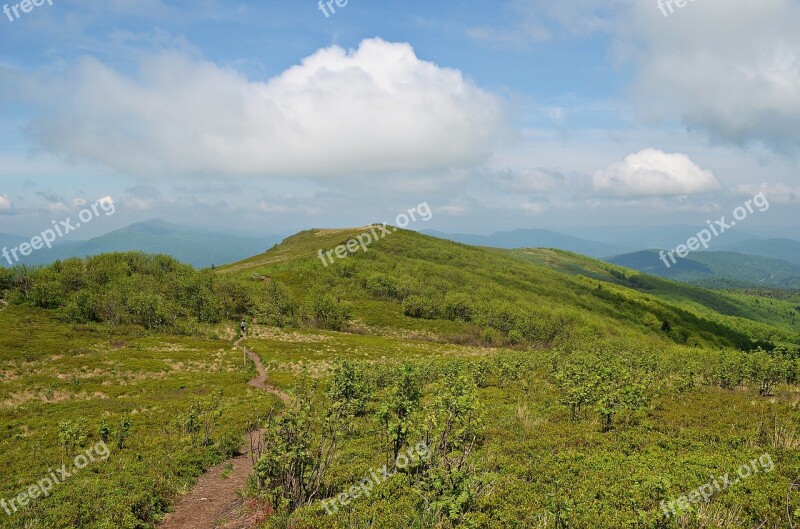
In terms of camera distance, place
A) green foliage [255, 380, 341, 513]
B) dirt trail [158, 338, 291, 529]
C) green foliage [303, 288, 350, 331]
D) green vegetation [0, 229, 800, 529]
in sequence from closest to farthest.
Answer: green vegetation [0, 229, 800, 529], green foliage [255, 380, 341, 513], dirt trail [158, 338, 291, 529], green foliage [303, 288, 350, 331]

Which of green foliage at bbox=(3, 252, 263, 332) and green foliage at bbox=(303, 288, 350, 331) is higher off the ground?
green foliage at bbox=(3, 252, 263, 332)

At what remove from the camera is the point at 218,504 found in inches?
645

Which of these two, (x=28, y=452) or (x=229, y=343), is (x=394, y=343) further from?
(x=28, y=452)

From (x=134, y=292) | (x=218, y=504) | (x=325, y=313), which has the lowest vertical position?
(x=325, y=313)

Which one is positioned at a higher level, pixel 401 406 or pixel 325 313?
pixel 401 406

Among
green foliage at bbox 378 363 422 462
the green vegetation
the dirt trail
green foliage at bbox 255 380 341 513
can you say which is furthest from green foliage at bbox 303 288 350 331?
green foliage at bbox 255 380 341 513

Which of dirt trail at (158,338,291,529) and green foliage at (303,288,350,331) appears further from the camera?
green foliage at (303,288,350,331)

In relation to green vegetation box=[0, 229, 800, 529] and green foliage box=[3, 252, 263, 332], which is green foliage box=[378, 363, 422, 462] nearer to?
green vegetation box=[0, 229, 800, 529]

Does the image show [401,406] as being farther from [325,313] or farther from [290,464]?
[325,313]

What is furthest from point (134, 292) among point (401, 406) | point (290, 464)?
Result: point (401, 406)

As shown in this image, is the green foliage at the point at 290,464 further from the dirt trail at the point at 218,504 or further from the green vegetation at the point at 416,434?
the dirt trail at the point at 218,504

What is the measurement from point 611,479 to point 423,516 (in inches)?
281

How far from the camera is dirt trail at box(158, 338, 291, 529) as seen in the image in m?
14.4

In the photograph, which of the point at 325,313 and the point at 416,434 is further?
the point at 325,313
